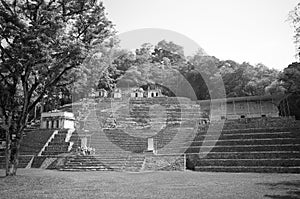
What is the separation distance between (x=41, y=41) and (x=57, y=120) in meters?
15.1

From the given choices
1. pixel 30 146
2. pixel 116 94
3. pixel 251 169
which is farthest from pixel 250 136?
pixel 116 94

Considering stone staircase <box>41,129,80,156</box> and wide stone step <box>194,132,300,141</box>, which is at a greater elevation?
wide stone step <box>194,132,300,141</box>

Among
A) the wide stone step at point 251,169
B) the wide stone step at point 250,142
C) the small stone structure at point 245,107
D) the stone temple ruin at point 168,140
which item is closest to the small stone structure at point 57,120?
the stone temple ruin at point 168,140

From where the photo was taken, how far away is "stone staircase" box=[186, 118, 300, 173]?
1292 cm

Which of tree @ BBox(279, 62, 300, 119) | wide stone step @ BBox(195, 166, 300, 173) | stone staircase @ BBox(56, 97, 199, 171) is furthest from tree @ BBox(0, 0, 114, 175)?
tree @ BBox(279, 62, 300, 119)

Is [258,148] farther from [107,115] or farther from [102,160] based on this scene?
[107,115]

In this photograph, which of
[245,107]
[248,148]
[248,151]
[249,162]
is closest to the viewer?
[249,162]

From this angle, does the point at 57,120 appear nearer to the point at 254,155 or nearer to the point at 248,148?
the point at 248,148

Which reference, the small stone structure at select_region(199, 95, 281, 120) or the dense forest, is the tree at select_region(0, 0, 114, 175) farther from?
the small stone structure at select_region(199, 95, 281, 120)

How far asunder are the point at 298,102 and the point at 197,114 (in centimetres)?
999

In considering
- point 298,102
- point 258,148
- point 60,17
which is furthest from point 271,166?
point 298,102

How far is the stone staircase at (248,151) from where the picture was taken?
509 inches

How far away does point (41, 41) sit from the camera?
10703mm

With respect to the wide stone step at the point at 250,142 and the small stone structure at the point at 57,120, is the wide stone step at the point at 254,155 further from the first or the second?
the small stone structure at the point at 57,120
